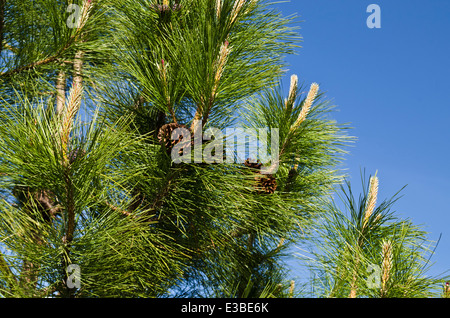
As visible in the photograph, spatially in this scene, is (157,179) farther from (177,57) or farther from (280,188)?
(280,188)

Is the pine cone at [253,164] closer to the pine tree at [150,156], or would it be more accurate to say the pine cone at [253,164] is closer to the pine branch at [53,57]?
the pine tree at [150,156]

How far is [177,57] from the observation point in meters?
1.21

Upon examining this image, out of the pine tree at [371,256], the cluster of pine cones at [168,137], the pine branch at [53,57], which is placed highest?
the pine branch at [53,57]

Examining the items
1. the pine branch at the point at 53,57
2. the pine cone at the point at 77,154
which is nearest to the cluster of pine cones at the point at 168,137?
the pine cone at the point at 77,154

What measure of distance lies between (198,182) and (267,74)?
354 millimetres

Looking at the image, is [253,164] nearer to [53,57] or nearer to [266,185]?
[266,185]

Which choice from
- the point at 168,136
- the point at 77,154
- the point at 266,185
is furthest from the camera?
the point at 266,185

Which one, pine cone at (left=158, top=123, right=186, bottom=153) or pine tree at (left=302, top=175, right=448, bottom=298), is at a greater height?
pine cone at (left=158, top=123, right=186, bottom=153)

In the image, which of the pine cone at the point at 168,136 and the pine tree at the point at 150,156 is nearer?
the pine tree at the point at 150,156

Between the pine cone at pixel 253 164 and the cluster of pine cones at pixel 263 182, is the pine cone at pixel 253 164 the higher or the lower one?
the higher one

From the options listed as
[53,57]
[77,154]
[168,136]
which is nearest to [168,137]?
[168,136]

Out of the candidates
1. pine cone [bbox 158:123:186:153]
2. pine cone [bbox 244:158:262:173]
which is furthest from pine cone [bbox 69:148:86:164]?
pine cone [bbox 244:158:262:173]

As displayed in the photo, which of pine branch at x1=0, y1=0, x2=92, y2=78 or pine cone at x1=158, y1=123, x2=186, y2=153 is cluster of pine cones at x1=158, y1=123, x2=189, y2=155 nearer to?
pine cone at x1=158, y1=123, x2=186, y2=153

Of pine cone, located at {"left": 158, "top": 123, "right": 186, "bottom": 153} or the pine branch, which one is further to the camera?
the pine branch
